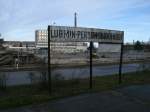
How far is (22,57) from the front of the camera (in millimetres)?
37250

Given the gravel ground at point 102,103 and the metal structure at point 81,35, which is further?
the metal structure at point 81,35

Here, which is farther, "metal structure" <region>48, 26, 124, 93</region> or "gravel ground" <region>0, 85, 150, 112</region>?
"metal structure" <region>48, 26, 124, 93</region>

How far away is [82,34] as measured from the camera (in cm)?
1108

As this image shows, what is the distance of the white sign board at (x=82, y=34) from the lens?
10.2m

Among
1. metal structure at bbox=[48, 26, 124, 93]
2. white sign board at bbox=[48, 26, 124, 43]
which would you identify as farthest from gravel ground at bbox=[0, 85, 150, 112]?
white sign board at bbox=[48, 26, 124, 43]

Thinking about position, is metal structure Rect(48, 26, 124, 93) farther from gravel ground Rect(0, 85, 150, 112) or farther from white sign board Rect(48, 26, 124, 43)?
gravel ground Rect(0, 85, 150, 112)

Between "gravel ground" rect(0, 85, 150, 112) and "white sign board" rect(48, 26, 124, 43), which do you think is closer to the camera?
"gravel ground" rect(0, 85, 150, 112)

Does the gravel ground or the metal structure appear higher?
the metal structure

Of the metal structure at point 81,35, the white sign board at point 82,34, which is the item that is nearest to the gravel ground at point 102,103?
the metal structure at point 81,35

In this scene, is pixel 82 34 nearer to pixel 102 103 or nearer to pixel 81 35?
pixel 81 35

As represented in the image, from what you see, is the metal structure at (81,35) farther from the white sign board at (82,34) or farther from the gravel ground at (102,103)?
the gravel ground at (102,103)

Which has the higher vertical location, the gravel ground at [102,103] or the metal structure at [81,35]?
the metal structure at [81,35]

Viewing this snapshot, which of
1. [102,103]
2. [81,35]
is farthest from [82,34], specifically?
[102,103]

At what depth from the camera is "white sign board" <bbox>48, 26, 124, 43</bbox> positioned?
400 inches
